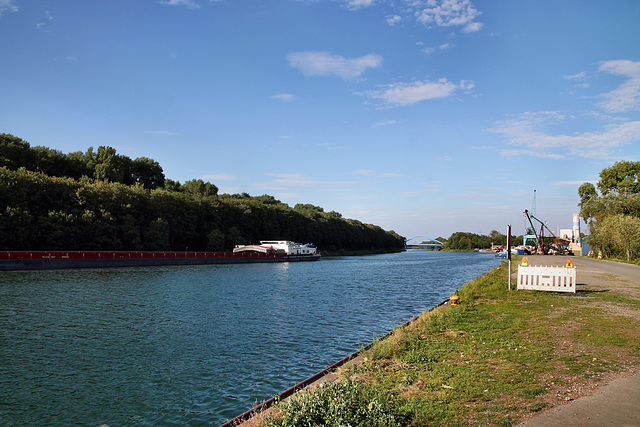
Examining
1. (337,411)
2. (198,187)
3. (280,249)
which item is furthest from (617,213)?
(198,187)

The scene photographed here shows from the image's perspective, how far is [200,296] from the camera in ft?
101

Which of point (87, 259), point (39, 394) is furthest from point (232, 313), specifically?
point (87, 259)

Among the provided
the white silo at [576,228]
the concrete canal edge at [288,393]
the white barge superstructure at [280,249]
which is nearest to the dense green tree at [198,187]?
the white barge superstructure at [280,249]

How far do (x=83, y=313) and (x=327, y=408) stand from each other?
2103 centimetres

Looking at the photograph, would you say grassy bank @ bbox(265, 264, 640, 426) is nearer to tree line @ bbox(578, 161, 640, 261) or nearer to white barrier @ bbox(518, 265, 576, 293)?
white barrier @ bbox(518, 265, 576, 293)

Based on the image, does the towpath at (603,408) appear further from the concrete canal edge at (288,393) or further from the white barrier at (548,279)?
Result: the white barrier at (548,279)

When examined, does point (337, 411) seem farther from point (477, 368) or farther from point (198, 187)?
point (198, 187)

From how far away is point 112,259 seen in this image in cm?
5747

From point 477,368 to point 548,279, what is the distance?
1741cm

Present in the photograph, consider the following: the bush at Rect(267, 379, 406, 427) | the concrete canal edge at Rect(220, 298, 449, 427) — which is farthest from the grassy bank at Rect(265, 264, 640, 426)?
the concrete canal edge at Rect(220, 298, 449, 427)

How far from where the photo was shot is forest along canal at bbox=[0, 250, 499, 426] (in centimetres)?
1050

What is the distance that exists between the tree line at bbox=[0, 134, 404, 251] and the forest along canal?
27.9 m

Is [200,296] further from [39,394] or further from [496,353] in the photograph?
[496,353]

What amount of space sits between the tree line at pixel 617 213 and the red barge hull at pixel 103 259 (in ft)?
205
